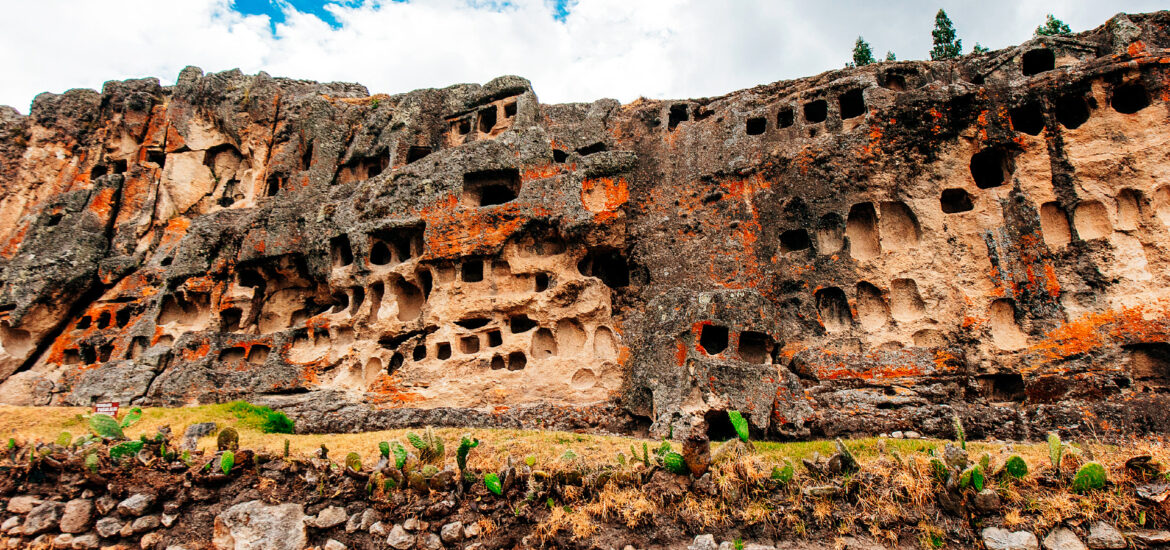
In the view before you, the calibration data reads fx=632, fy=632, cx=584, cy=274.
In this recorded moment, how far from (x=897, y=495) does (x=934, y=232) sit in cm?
816

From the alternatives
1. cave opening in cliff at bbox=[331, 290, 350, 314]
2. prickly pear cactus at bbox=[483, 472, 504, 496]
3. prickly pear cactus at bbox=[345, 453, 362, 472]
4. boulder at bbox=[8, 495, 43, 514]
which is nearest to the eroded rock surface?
cave opening in cliff at bbox=[331, 290, 350, 314]

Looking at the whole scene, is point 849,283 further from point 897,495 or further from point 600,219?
point 897,495

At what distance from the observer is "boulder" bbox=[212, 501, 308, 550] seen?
8.03 meters

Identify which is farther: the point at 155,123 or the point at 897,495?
the point at 155,123

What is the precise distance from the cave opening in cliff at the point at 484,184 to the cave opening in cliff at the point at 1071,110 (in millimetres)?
12232

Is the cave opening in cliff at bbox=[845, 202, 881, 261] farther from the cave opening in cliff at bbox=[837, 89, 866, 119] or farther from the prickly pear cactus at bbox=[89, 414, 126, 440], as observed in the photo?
the prickly pear cactus at bbox=[89, 414, 126, 440]

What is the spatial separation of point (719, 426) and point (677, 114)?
9.03 metres

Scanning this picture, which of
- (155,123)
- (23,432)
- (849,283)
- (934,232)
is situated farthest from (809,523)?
(155,123)

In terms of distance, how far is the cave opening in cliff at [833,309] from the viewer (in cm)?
1329

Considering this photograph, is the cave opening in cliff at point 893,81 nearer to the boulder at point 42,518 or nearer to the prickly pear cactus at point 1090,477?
the prickly pear cactus at point 1090,477

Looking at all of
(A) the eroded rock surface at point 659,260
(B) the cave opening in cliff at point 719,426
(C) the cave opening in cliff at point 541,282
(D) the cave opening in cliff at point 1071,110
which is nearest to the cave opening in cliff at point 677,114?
(A) the eroded rock surface at point 659,260

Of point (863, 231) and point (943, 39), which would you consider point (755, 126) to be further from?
point (943, 39)

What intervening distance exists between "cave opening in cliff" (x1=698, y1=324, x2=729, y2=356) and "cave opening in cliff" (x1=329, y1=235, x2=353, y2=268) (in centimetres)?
993

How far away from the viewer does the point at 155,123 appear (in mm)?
22312
